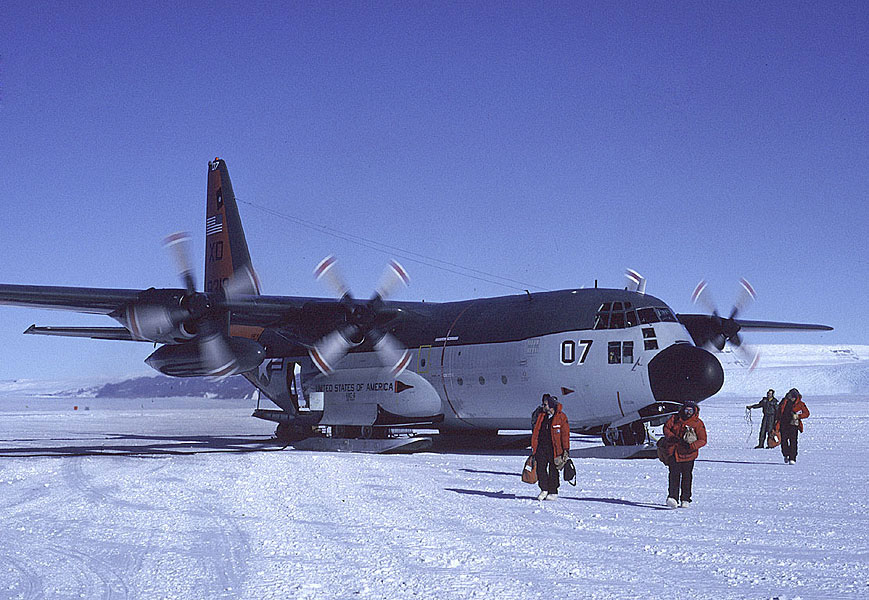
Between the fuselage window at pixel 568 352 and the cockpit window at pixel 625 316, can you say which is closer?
the cockpit window at pixel 625 316

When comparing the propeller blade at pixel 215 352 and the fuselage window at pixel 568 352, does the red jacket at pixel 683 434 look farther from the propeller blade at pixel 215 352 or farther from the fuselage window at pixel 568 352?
the propeller blade at pixel 215 352

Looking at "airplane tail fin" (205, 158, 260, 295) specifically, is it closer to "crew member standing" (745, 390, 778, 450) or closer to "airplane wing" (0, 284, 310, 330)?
"airplane wing" (0, 284, 310, 330)

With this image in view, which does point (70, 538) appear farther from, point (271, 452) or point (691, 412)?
point (271, 452)

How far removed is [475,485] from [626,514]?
3.79m

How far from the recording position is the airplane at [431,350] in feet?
59.6

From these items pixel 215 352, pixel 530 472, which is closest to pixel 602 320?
pixel 530 472

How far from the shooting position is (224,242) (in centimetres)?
2817

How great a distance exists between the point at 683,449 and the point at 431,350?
1122 centimetres

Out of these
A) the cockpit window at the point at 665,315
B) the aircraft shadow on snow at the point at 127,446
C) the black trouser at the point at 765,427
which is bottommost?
the aircraft shadow on snow at the point at 127,446

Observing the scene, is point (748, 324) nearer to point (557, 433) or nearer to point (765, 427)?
point (765, 427)

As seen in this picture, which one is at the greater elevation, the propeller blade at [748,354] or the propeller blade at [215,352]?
the propeller blade at [748,354]

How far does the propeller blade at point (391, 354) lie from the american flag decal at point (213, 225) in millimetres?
8977

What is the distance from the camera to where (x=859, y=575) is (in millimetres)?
6938

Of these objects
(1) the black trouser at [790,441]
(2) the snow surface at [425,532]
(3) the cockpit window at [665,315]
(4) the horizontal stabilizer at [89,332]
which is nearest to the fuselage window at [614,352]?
(3) the cockpit window at [665,315]
